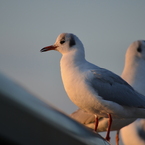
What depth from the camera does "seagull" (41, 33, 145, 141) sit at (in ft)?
12.9

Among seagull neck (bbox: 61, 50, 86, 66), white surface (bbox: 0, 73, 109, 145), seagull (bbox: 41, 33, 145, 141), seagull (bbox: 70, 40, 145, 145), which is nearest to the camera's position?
white surface (bbox: 0, 73, 109, 145)

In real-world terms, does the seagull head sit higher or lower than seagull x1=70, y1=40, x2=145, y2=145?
higher

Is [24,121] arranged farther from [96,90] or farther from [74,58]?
[74,58]

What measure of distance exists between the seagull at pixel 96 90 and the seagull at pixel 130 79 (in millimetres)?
938

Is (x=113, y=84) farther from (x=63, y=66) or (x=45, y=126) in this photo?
(x=45, y=126)

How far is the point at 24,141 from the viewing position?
1.02 feet

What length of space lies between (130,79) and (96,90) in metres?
1.71

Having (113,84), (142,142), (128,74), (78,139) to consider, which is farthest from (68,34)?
(78,139)

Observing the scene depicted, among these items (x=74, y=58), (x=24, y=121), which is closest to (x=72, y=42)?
(x=74, y=58)

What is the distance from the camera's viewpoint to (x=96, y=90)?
403 cm

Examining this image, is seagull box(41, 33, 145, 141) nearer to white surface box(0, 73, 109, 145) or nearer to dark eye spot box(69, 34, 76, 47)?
dark eye spot box(69, 34, 76, 47)

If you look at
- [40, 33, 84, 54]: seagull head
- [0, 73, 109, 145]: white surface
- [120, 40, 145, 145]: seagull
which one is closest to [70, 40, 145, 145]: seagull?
[120, 40, 145, 145]: seagull

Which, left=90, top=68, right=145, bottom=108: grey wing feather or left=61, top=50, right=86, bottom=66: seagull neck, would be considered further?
left=61, top=50, right=86, bottom=66: seagull neck

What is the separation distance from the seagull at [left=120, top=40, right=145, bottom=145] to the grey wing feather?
119 cm
